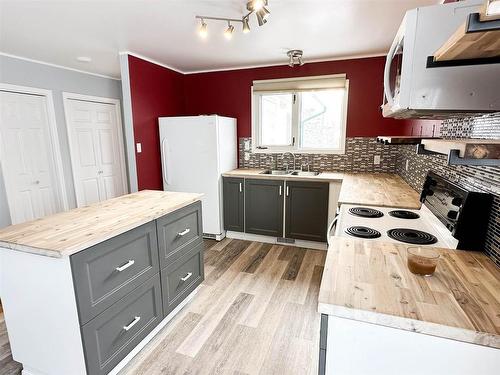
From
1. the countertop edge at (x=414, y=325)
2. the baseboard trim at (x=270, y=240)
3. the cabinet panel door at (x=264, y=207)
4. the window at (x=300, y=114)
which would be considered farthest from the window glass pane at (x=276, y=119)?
the countertop edge at (x=414, y=325)

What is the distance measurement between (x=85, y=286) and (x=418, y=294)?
1.48 metres

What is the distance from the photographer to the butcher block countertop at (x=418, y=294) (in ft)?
2.45

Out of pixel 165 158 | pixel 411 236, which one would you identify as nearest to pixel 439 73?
pixel 411 236

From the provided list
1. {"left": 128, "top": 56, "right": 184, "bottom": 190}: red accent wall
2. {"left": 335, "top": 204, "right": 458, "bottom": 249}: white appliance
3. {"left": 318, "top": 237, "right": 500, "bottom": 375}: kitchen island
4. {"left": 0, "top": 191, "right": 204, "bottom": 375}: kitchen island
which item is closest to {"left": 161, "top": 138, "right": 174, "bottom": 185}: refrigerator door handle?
{"left": 128, "top": 56, "right": 184, "bottom": 190}: red accent wall

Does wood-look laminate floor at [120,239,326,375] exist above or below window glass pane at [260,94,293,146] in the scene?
below

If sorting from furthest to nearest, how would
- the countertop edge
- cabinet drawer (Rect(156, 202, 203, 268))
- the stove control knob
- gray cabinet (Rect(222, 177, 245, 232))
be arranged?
gray cabinet (Rect(222, 177, 245, 232)) < cabinet drawer (Rect(156, 202, 203, 268)) < the stove control knob < the countertop edge

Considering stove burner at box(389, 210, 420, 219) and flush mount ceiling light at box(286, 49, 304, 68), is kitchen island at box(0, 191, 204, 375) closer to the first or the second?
stove burner at box(389, 210, 420, 219)

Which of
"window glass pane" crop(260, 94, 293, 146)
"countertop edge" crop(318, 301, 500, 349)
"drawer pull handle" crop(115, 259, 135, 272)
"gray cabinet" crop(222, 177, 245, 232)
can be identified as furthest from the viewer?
"window glass pane" crop(260, 94, 293, 146)

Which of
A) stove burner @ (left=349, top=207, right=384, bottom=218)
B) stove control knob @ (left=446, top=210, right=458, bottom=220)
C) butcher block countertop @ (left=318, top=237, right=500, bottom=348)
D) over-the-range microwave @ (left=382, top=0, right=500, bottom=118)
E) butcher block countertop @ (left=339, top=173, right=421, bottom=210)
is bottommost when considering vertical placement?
butcher block countertop @ (left=318, top=237, right=500, bottom=348)

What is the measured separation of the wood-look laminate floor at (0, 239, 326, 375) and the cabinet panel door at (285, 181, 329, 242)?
39 centimetres

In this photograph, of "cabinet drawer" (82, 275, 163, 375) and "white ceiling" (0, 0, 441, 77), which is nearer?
"cabinet drawer" (82, 275, 163, 375)

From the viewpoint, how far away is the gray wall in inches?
122

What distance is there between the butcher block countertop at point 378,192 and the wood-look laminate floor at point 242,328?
0.96 metres

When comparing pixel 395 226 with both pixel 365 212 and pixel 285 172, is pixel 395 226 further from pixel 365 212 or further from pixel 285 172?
pixel 285 172
